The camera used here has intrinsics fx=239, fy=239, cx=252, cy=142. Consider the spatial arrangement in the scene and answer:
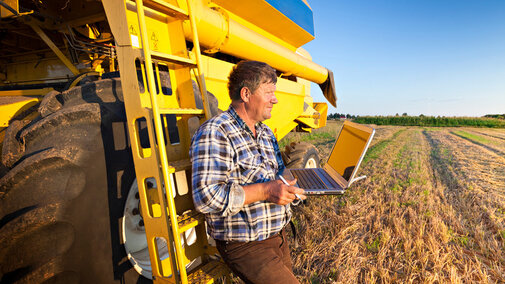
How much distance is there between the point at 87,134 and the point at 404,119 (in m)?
59.2

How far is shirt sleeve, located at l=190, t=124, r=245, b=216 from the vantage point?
127 centimetres

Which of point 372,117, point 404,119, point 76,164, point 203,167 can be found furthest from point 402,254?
point 372,117

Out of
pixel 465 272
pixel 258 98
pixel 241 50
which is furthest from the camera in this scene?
pixel 241 50

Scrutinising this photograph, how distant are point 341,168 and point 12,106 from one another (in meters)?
3.00

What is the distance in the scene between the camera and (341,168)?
2205mm

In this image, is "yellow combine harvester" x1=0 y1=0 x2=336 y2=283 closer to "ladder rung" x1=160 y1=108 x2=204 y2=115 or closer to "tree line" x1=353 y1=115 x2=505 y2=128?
"ladder rung" x1=160 y1=108 x2=204 y2=115

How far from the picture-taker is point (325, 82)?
19.9 ft

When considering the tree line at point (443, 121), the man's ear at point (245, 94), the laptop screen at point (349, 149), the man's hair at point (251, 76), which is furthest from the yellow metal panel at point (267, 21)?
the tree line at point (443, 121)

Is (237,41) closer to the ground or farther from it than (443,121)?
farther from it

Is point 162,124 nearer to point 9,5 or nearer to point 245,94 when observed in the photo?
point 245,94

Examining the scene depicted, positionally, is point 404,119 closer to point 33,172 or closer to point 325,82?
point 325,82

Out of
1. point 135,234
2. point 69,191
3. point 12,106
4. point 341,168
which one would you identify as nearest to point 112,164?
point 69,191

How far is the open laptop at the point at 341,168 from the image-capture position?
1.86 metres

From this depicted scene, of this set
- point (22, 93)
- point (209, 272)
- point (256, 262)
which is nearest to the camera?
point (256, 262)
